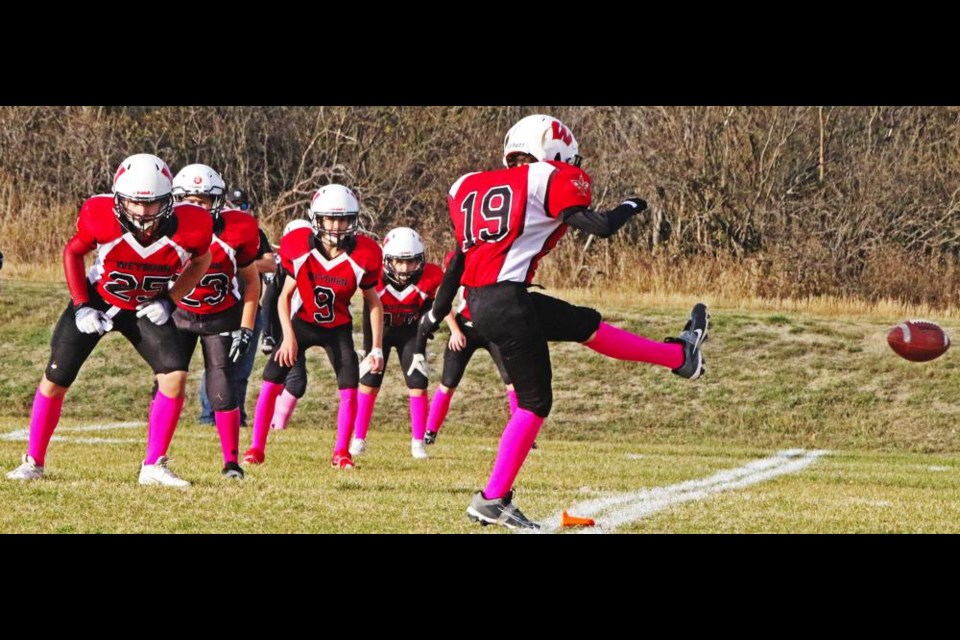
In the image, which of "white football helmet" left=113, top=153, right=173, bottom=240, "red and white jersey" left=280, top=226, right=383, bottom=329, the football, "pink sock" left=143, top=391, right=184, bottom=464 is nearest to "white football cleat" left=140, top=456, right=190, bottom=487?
"pink sock" left=143, top=391, right=184, bottom=464

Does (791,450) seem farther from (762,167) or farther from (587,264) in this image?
(762,167)

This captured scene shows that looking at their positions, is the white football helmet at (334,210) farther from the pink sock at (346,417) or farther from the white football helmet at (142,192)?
the white football helmet at (142,192)

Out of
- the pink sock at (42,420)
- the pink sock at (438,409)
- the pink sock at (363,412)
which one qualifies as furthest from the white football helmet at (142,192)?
the pink sock at (438,409)

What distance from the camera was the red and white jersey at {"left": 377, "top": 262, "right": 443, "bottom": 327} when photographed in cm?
1065

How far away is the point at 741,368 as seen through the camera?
15680 mm

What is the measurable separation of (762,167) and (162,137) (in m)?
10.2

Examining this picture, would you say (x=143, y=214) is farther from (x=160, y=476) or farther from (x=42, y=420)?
(x=160, y=476)

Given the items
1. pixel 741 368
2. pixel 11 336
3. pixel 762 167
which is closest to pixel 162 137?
pixel 11 336

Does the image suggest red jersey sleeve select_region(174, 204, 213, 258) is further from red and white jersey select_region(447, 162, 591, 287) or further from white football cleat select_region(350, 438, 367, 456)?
white football cleat select_region(350, 438, 367, 456)

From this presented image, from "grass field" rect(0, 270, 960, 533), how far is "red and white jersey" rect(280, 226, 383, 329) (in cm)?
102

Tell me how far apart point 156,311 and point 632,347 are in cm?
252

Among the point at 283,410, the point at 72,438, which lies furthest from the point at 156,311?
the point at 283,410

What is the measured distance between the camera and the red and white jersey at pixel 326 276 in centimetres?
920

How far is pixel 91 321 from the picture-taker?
7188 millimetres
